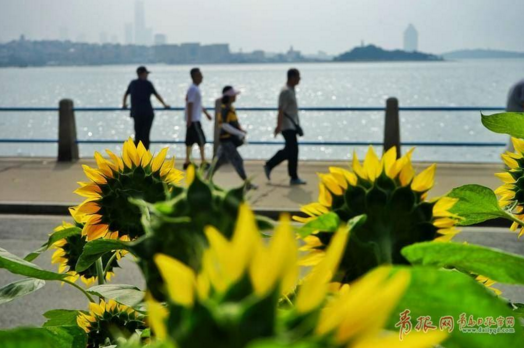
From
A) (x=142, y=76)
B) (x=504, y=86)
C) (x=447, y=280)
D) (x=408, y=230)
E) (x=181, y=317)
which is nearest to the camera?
(x=181, y=317)

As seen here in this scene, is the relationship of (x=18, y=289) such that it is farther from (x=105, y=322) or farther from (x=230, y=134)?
(x=230, y=134)

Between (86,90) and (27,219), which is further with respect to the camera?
(86,90)

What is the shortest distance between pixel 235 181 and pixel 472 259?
11.9 m

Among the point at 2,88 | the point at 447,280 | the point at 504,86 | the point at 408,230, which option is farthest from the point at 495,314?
the point at 2,88

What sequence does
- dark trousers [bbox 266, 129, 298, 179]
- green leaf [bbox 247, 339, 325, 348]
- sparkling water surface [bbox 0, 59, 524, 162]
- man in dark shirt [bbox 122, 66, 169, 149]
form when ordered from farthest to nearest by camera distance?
1. sparkling water surface [bbox 0, 59, 524, 162]
2. man in dark shirt [bbox 122, 66, 169, 149]
3. dark trousers [bbox 266, 129, 298, 179]
4. green leaf [bbox 247, 339, 325, 348]

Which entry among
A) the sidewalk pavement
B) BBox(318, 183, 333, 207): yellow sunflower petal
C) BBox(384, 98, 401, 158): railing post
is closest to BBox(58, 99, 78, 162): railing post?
the sidewalk pavement

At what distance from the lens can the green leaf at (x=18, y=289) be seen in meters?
0.99

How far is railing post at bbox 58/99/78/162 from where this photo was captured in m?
14.8

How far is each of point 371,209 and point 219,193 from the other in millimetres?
178

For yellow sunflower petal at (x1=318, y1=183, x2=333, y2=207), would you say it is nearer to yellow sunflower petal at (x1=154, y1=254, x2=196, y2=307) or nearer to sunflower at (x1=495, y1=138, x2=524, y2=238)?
yellow sunflower petal at (x1=154, y1=254, x2=196, y2=307)

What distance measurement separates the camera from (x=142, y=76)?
14.8 metres

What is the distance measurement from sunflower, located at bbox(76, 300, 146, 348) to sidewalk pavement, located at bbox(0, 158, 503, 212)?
8763 mm

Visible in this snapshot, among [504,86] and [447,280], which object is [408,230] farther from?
[504,86]

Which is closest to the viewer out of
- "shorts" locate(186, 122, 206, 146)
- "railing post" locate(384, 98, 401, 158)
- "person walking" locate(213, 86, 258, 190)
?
"person walking" locate(213, 86, 258, 190)
